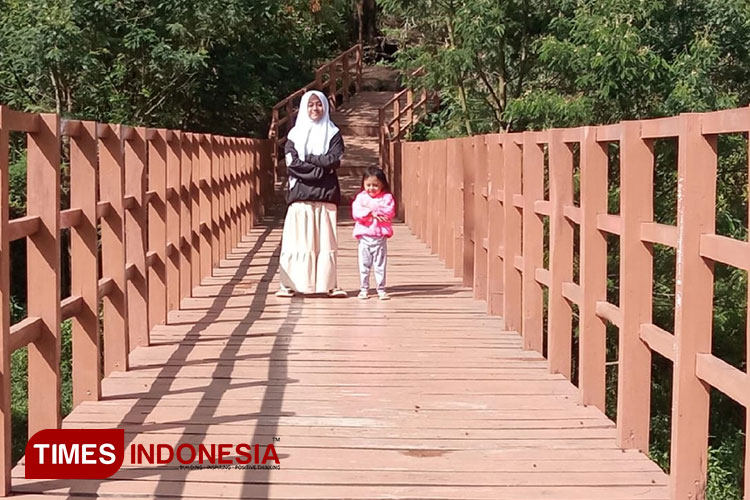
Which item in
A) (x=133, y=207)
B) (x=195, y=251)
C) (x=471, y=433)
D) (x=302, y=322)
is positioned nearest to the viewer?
(x=471, y=433)

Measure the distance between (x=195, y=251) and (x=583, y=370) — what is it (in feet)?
17.0

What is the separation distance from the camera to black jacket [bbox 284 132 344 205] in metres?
9.46

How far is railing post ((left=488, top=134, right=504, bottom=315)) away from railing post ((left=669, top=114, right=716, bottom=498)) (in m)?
4.27

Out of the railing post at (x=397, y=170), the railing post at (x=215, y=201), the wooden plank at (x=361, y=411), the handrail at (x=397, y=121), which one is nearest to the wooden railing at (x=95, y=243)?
the wooden plank at (x=361, y=411)

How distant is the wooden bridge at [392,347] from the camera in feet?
14.0

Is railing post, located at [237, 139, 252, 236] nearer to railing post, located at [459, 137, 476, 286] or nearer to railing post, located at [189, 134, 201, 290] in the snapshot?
railing post, located at [189, 134, 201, 290]

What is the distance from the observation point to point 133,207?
22.8 feet

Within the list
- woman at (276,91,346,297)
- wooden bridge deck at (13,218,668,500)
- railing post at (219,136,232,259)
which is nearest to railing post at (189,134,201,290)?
woman at (276,91,346,297)

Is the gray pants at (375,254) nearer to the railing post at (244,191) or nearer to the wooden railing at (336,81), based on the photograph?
the railing post at (244,191)

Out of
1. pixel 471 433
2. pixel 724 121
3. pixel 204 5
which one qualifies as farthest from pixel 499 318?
pixel 204 5

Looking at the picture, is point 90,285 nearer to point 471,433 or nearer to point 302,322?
point 471,433

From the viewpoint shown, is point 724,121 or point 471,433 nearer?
point 724,121

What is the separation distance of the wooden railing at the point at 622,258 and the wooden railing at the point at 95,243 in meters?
2.28

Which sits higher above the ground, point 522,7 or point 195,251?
point 522,7
